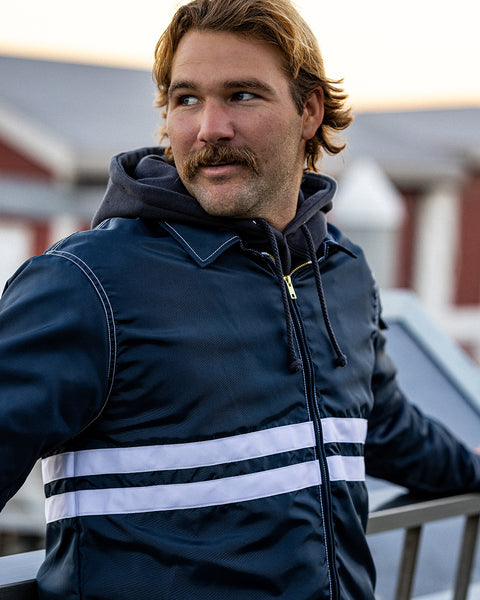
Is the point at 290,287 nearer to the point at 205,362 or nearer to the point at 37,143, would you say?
the point at 205,362

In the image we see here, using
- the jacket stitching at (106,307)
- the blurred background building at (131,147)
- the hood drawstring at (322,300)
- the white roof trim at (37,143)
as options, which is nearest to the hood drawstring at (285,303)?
the hood drawstring at (322,300)

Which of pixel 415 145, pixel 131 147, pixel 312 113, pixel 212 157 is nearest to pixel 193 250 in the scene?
pixel 212 157

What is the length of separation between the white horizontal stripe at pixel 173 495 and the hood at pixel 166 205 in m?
0.42

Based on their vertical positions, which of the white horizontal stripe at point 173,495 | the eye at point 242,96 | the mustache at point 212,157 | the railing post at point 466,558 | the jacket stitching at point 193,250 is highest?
the eye at point 242,96

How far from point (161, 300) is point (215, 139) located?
34 centimetres

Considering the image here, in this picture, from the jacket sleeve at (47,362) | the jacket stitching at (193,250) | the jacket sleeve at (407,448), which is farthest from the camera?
the jacket sleeve at (407,448)

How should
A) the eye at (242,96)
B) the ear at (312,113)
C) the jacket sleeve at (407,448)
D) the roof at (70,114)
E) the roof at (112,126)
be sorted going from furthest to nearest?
the roof at (112,126)
the roof at (70,114)
the jacket sleeve at (407,448)
the ear at (312,113)
the eye at (242,96)

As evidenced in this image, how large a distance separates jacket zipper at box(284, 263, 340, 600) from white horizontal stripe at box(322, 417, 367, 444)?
2 centimetres

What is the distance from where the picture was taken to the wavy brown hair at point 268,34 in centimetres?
158

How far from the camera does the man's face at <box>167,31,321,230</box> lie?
5.12 ft

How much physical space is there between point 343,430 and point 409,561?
0.59 m

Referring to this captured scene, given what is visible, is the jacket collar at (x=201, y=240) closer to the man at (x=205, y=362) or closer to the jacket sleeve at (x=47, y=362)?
the man at (x=205, y=362)

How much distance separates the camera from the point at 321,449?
5.07 ft

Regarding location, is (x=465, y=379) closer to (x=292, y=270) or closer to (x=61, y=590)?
(x=292, y=270)
